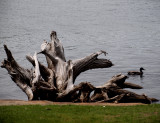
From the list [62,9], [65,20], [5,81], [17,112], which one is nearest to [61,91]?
[17,112]

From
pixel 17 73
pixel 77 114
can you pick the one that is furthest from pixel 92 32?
pixel 77 114

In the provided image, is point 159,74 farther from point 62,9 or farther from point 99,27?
point 62,9

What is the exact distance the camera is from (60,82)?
69.2ft

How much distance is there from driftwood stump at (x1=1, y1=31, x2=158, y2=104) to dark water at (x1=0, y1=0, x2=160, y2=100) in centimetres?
291

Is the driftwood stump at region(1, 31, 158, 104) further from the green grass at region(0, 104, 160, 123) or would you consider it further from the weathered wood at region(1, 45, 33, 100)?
the green grass at region(0, 104, 160, 123)

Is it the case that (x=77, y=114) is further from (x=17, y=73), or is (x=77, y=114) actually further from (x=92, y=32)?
(x=92, y=32)

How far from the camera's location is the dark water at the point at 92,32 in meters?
30.6

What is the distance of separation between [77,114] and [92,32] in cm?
3402

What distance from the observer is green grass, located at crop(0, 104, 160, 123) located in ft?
48.7

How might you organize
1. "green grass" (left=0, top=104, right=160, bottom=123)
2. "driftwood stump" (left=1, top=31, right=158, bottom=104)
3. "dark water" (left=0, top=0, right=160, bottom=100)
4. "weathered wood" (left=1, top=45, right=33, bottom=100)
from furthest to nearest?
1. "dark water" (left=0, top=0, right=160, bottom=100)
2. "weathered wood" (left=1, top=45, right=33, bottom=100)
3. "driftwood stump" (left=1, top=31, right=158, bottom=104)
4. "green grass" (left=0, top=104, right=160, bottom=123)

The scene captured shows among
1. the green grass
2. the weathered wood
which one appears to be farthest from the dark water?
the green grass

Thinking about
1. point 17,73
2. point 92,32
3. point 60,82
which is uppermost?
point 92,32

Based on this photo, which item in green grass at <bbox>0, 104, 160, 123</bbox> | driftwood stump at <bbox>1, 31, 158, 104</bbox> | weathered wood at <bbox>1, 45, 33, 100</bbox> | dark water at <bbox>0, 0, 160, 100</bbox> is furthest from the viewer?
dark water at <bbox>0, 0, 160, 100</bbox>

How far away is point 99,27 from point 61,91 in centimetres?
3276
